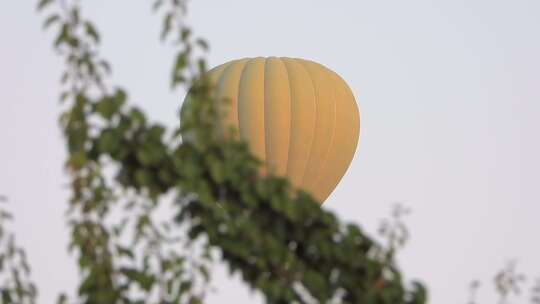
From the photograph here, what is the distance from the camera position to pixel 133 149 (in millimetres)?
7488

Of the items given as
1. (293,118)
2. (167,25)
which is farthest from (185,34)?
(293,118)

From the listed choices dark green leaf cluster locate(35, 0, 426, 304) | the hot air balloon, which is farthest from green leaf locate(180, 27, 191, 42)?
the hot air balloon

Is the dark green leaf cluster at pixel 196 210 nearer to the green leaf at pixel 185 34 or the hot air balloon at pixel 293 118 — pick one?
the green leaf at pixel 185 34

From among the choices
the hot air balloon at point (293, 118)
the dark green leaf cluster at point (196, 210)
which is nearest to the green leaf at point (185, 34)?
the dark green leaf cluster at point (196, 210)

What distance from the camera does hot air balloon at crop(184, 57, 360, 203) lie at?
121 ft

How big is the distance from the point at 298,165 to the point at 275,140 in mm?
794

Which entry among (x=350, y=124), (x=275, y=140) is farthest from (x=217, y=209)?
(x=350, y=124)

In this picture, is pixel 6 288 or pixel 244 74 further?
pixel 244 74

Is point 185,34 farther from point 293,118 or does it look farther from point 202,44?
point 293,118

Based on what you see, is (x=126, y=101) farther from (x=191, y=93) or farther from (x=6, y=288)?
(x=6, y=288)

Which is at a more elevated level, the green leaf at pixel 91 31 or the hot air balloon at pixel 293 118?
the hot air balloon at pixel 293 118

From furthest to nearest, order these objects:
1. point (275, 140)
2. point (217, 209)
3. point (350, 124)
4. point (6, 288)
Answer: point (350, 124) < point (275, 140) < point (6, 288) < point (217, 209)

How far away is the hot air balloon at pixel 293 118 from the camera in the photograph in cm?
3700

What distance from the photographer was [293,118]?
37219mm
